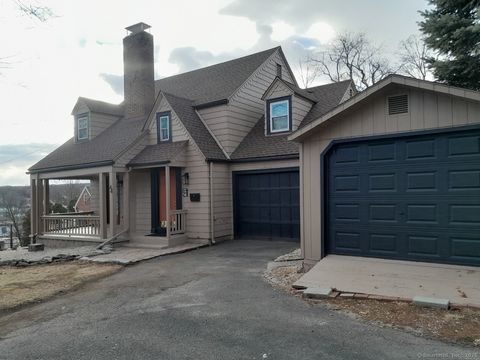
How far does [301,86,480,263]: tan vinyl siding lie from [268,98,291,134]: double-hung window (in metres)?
5.64

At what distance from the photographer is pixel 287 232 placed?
12203 mm

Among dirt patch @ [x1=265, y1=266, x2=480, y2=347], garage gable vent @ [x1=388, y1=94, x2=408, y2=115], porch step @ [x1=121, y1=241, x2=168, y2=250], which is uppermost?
garage gable vent @ [x1=388, y1=94, x2=408, y2=115]

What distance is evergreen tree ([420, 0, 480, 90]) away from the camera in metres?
8.08

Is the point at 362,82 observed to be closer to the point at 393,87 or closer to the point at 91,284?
the point at 393,87

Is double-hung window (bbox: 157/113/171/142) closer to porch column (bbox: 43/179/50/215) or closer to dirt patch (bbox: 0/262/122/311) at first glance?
dirt patch (bbox: 0/262/122/311)

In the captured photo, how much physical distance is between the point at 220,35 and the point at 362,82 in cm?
1960

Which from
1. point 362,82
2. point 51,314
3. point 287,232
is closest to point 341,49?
point 362,82

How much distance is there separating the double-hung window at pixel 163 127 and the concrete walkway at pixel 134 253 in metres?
3.93

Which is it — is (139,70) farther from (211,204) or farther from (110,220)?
(211,204)

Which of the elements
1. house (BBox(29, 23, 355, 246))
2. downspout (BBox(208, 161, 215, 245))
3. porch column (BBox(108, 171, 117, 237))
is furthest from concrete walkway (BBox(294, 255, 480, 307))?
porch column (BBox(108, 171, 117, 237))

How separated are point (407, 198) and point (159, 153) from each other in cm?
836

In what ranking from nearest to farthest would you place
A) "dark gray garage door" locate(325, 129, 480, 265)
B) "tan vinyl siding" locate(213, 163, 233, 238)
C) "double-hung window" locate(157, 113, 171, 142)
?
"dark gray garage door" locate(325, 129, 480, 265), "tan vinyl siding" locate(213, 163, 233, 238), "double-hung window" locate(157, 113, 171, 142)

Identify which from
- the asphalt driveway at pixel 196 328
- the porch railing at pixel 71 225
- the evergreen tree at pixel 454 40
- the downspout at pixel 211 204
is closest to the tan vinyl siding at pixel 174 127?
the downspout at pixel 211 204

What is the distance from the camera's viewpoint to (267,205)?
12.6 metres
